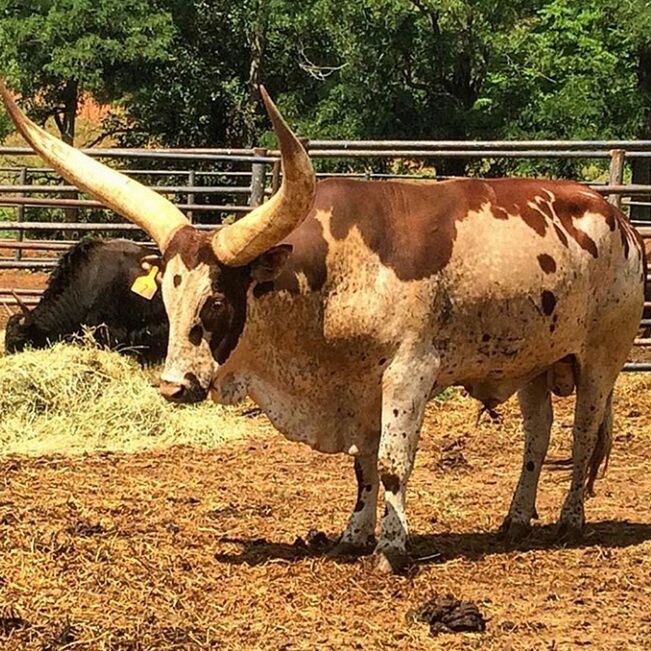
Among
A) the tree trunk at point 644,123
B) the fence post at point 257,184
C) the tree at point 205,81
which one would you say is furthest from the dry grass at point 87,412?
the tree at point 205,81

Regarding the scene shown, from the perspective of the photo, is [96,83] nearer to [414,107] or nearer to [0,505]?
[414,107]

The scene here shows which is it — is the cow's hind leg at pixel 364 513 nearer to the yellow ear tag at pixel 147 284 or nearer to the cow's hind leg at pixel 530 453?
the cow's hind leg at pixel 530 453

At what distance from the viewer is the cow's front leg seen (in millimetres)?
5695

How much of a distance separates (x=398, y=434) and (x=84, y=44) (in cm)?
2026

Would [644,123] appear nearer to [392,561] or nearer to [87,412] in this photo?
[87,412]

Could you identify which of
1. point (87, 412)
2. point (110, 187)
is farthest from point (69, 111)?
point (110, 187)

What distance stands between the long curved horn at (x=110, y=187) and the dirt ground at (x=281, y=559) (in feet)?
4.82

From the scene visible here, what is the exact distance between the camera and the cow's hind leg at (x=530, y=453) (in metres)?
6.43

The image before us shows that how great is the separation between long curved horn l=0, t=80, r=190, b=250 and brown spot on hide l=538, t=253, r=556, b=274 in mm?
1626

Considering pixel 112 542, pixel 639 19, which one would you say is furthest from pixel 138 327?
pixel 639 19

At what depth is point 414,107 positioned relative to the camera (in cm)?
2320

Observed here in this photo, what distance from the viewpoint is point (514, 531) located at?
6.41 metres

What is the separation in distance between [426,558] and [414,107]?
58.9ft

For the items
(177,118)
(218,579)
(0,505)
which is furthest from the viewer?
(177,118)
